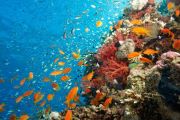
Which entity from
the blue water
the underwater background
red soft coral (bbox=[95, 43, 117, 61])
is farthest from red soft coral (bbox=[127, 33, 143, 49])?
the blue water

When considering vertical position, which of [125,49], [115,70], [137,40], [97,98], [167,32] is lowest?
[97,98]

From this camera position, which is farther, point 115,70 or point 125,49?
point 125,49

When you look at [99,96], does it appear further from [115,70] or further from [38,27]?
[38,27]

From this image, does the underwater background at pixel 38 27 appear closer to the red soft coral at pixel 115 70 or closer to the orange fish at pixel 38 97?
the orange fish at pixel 38 97

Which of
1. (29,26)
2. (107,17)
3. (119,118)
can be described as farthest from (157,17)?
(107,17)

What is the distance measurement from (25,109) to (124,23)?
154 feet

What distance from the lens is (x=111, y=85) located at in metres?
8.48

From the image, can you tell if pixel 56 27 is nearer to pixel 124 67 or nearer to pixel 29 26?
pixel 29 26

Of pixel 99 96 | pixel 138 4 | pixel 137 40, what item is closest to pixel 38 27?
pixel 138 4

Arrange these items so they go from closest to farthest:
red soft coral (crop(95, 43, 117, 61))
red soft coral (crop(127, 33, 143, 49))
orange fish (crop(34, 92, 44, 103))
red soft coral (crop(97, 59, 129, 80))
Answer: red soft coral (crop(97, 59, 129, 80)) < red soft coral (crop(127, 33, 143, 49)) < red soft coral (crop(95, 43, 117, 61)) < orange fish (crop(34, 92, 44, 103))

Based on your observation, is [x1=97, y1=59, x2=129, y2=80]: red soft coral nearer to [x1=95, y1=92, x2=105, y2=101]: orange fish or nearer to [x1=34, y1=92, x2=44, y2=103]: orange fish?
[x1=95, y1=92, x2=105, y2=101]: orange fish

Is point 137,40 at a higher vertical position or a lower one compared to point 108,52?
higher

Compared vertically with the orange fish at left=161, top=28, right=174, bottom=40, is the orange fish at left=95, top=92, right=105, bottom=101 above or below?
below

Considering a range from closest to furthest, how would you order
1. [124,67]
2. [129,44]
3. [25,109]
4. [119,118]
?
[119,118] < [124,67] < [129,44] < [25,109]
